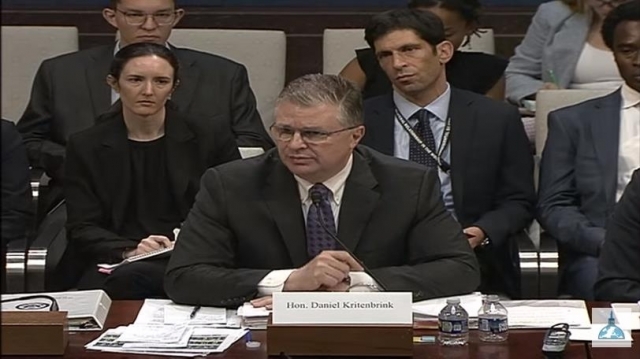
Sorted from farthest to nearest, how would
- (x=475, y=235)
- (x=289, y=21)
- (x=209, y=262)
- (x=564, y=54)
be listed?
(x=289, y=21) < (x=564, y=54) < (x=475, y=235) < (x=209, y=262)

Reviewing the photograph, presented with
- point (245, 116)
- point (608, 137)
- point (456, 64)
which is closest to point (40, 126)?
point (245, 116)

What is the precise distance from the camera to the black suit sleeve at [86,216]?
3662 millimetres

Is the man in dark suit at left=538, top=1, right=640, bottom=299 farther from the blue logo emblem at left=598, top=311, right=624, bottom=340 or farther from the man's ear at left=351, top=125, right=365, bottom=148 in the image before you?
the blue logo emblem at left=598, top=311, right=624, bottom=340

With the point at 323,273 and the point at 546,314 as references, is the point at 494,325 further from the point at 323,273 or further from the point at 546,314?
the point at 323,273

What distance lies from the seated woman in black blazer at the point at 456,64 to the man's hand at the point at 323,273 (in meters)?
1.84

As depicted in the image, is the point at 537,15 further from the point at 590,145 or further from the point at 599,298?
the point at 599,298

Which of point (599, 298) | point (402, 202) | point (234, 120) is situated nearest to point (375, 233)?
point (402, 202)

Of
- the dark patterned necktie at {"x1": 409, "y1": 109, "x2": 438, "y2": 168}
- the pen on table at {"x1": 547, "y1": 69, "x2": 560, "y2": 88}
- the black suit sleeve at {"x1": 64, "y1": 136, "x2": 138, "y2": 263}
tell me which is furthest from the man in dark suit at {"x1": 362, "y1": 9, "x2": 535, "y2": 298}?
the black suit sleeve at {"x1": 64, "y1": 136, "x2": 138, "y2": 263}

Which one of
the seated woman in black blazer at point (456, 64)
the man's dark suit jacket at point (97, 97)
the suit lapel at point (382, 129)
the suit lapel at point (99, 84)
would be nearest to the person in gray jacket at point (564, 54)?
the seated woman in black blazer at point (456, 64)

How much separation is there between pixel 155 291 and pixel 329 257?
92cm

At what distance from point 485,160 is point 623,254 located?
3.43 feet

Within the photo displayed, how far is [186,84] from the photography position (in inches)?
171

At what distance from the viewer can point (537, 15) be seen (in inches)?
184

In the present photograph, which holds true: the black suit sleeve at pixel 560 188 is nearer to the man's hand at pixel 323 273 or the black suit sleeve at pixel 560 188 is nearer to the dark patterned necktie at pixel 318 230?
the dark patterned necktie at pixel 318 230
